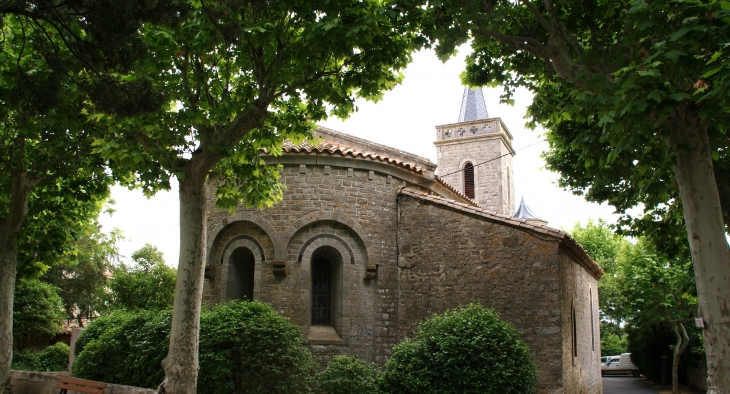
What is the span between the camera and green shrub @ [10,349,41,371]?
19531 millimetres

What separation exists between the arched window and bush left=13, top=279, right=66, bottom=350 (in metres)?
11.5

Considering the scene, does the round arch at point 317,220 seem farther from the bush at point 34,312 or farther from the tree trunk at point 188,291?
the bush at point 34,312

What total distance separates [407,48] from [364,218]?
552cm

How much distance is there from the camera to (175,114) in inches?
347

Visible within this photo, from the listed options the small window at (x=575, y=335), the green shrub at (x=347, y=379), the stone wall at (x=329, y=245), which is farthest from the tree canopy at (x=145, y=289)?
the small window at (x=575, y=335)

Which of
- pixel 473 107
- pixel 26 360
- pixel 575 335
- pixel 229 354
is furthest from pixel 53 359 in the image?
pixel 473 107

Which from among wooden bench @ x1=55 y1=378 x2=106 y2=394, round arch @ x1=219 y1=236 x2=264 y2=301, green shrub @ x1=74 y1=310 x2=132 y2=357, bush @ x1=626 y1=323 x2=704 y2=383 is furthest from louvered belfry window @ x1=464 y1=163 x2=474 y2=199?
wooden bench @ x1=55 y1=378 x2=106 y2=394

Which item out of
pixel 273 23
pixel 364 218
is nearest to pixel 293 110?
pixel 273 23

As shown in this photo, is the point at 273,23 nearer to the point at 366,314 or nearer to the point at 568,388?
the point at 366,314

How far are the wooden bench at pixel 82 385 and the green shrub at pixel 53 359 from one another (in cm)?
1130

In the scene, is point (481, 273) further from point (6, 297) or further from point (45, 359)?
point (45, 359)

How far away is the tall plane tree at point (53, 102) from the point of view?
6008 mm

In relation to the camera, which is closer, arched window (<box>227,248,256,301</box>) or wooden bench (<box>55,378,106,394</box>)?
wooden bench (<box>55,378,106,394</box>)

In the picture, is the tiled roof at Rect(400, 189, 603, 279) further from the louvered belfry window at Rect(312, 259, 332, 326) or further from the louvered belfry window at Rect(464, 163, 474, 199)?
the louvered belfry window at Rect(464, 163, 474, 199)
